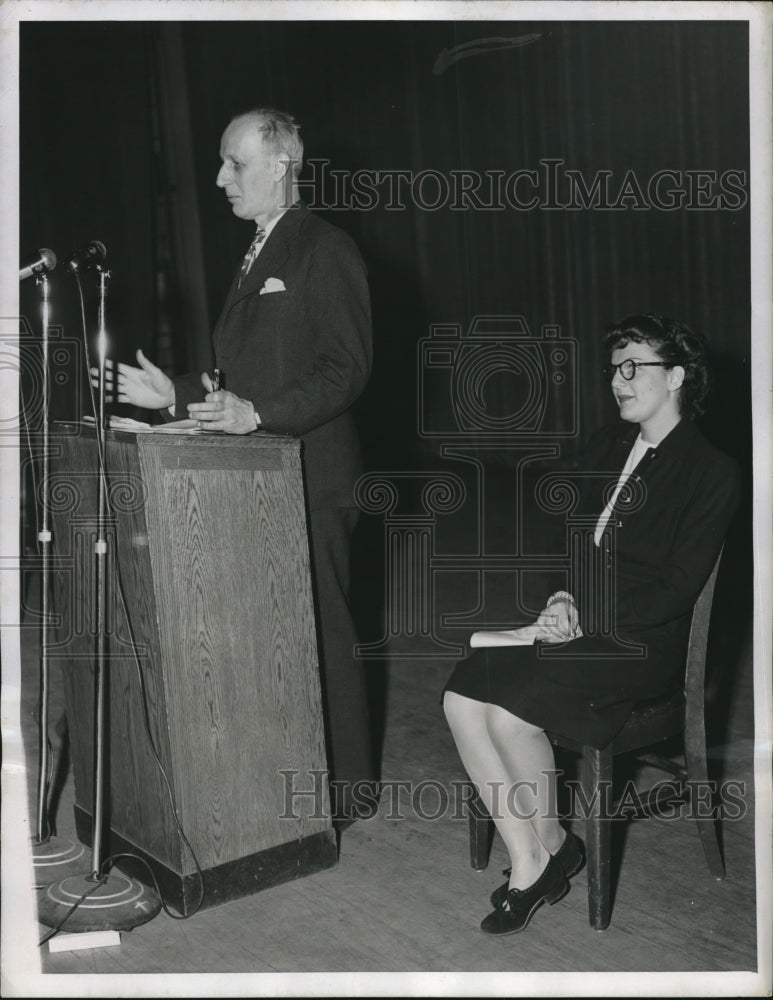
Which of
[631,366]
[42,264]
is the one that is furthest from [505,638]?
[42,264]

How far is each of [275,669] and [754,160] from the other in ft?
5.15

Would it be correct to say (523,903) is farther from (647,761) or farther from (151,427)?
(151,427)

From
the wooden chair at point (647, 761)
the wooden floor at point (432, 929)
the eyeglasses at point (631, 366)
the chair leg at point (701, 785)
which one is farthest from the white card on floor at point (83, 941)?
the eyeglasses at point (631, 366)

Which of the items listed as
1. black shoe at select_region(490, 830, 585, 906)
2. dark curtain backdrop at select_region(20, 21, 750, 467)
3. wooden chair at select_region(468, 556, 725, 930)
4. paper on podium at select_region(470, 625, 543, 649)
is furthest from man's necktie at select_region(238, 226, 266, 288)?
dark curtain backdrop at select_region(20, 21, 750, 467)

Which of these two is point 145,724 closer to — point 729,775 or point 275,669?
point 275,669

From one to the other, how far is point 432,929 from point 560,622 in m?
0.80

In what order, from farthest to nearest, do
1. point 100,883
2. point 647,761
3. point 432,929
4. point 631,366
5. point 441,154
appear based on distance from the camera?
point 441,154 → point 647,761 → point 631,366 → point 100,883 → point 432,929

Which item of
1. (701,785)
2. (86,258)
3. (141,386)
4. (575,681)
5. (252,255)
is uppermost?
(252,255)

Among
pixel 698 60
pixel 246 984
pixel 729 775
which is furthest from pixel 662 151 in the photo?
pixel 246 984

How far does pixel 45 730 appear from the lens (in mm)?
2725

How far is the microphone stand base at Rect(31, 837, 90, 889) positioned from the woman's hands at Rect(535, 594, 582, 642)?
1.31 m

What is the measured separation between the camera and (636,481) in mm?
2611

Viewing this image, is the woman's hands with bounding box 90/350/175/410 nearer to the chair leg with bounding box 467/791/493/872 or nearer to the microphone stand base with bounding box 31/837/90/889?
the microphone stand base with bounding box 31/837/90/889

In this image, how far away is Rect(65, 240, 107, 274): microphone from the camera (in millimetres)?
2307
